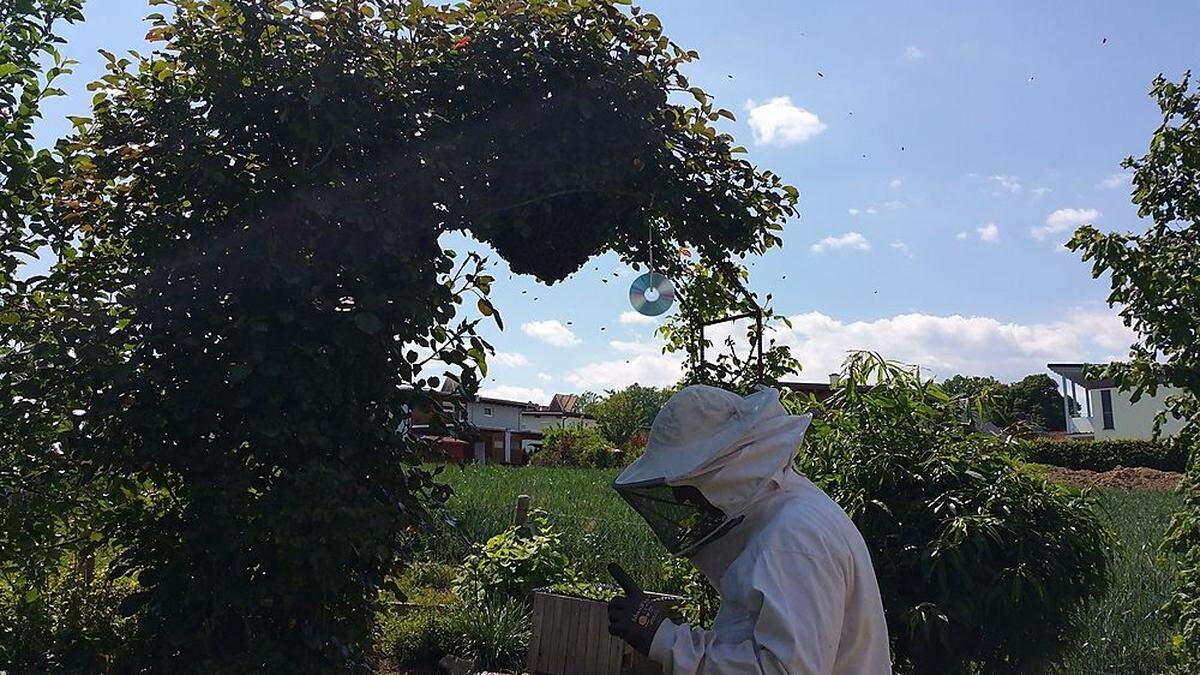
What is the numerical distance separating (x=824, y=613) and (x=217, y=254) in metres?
2.08

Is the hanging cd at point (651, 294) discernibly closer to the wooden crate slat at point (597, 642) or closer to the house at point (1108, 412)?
the wooden crate slat at point (597, 642)

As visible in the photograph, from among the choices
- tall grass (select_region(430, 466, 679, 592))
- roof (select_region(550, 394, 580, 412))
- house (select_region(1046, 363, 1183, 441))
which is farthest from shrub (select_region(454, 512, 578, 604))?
roof (select_region(550, 394, 580, 412))

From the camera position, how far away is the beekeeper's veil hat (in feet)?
6.81

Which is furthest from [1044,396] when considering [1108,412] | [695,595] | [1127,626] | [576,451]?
[695,595]

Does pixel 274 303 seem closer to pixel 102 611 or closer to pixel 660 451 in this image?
pixel 660 451

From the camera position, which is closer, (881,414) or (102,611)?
(102,611)

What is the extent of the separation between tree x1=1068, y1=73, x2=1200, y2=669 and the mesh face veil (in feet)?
11.7

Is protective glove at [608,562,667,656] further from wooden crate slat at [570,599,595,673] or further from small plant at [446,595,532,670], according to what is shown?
small plant at [446,595,532,670]

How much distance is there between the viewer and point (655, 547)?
28.0 ft

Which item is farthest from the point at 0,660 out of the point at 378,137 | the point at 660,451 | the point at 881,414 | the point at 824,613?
the point at 881,414

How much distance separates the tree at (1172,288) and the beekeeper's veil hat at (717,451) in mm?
3594

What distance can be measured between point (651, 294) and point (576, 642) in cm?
157

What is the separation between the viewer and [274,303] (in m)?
2.97

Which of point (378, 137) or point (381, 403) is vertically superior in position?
point (378, 137)
